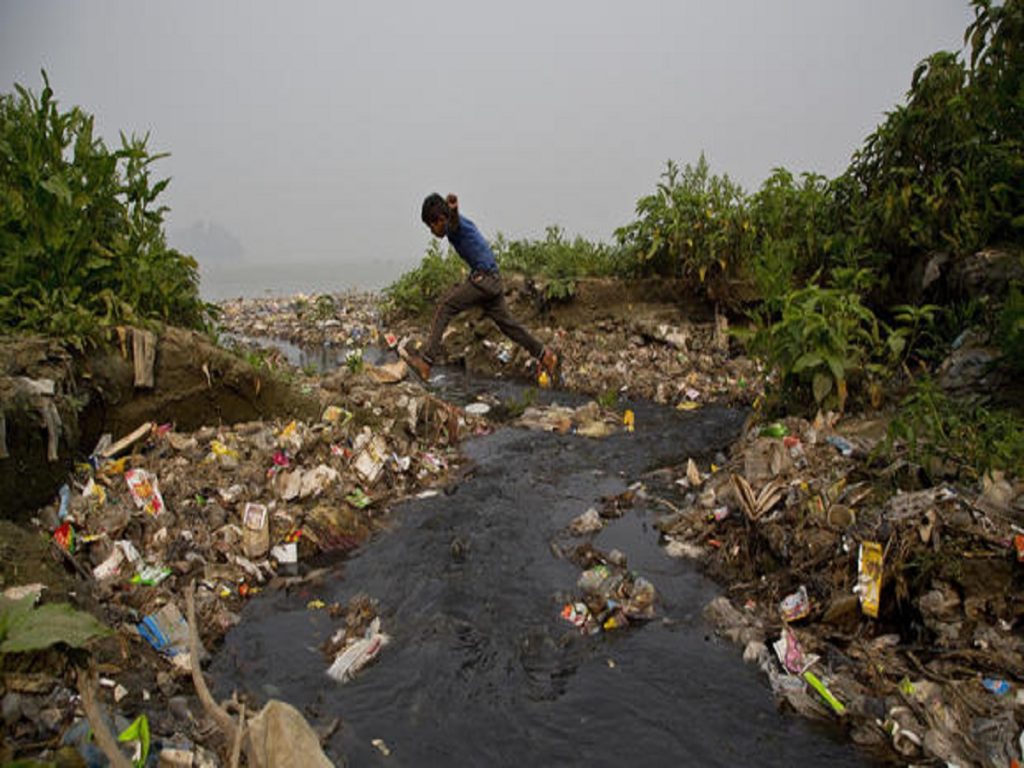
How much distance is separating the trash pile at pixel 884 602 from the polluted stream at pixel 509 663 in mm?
185

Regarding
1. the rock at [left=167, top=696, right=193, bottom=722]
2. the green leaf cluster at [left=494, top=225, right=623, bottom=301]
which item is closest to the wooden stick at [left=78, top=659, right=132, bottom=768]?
the rock at [left=167, top=696, right=193, bottom=722]

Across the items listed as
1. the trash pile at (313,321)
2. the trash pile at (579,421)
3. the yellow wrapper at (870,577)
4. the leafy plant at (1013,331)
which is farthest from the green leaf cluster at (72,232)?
the trash pile at (313,321)

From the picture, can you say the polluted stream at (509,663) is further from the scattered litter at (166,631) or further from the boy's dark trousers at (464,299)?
the boy's dark trousers at (464,299)

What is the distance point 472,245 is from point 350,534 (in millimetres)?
3487

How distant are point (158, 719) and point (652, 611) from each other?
93.6 inches

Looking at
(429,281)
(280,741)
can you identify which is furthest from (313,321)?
(280,741)

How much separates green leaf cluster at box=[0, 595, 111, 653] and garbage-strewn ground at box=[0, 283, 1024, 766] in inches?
11.9

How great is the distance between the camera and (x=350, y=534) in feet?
14.4

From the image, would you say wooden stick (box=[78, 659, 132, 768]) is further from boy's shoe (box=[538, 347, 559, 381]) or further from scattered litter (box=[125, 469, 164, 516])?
boy's shoe (box=[538, 347, 559, 381])

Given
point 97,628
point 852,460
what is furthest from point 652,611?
point 97,628

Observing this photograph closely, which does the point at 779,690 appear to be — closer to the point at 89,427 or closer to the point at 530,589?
the point at 530,589

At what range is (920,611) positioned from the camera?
2.97m

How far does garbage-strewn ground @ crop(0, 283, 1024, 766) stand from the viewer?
101 inches

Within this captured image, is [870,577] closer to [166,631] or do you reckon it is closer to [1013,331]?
[1013,331]
